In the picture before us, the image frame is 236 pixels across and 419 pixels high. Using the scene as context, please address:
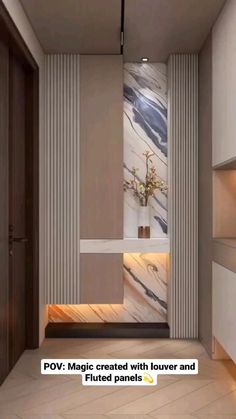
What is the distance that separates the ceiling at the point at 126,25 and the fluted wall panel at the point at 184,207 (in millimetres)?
378

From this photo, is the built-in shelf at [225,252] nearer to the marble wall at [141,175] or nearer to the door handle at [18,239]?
the marble wall at [141,175]

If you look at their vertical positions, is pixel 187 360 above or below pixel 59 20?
below

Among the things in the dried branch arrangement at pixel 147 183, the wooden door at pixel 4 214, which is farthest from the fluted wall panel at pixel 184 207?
the wooden door at pixel 4 214

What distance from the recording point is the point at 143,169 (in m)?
4.22

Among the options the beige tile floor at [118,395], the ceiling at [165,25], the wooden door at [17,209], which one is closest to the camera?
the beige tile floor at [118,395]

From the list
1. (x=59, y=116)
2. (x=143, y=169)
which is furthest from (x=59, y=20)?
(x=143, y=169)

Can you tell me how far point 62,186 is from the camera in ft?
13.3

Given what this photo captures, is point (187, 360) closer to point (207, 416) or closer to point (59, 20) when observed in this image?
point (207, 416)

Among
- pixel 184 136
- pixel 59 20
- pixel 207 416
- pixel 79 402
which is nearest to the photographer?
pixel 207 416

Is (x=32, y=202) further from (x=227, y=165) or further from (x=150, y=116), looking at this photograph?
(x=227, y=165)

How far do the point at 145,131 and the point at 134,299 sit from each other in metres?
1.50

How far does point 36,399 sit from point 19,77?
2222 mm

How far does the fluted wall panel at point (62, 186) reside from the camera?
13.2ft

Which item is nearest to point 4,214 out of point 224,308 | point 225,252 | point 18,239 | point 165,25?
point 18,239
